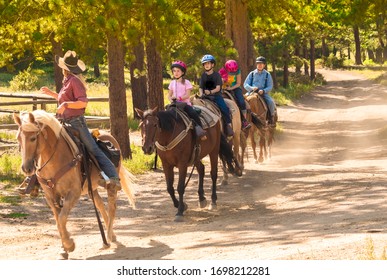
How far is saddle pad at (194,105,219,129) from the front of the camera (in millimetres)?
16031

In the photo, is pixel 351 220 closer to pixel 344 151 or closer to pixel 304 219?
pixel 304 219

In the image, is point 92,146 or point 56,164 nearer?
point 56,164

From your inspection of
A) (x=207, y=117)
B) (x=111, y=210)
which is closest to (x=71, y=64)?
(x=111, y=210)

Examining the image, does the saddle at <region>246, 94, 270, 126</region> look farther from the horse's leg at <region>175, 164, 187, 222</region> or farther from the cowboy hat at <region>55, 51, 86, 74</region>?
the cowboy hat at <region>55, 51, 86, 74</region>

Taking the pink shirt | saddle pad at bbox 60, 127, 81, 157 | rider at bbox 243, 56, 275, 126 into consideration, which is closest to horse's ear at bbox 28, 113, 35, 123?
saddle pad at bbox 60, 127, 81, 157

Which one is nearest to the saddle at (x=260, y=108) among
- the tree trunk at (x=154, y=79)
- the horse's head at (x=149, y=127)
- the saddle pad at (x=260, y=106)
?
the saddle pad at (x=260, y=106)

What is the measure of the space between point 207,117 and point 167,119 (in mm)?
2012

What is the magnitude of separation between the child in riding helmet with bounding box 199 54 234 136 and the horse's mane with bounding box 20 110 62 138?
20.6 ft

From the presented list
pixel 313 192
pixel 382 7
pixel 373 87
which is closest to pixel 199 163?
pixel 313 192

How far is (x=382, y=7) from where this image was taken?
121 ft

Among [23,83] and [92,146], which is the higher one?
[23,83]

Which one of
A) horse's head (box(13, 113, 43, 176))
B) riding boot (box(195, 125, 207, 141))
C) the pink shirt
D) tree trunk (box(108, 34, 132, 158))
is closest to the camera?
horse's head (box(13, 113, 43, 176))

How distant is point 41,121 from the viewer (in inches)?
416

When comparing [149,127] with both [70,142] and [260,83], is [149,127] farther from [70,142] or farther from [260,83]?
[260,83]
